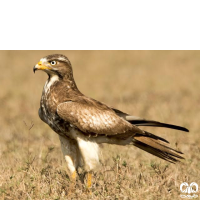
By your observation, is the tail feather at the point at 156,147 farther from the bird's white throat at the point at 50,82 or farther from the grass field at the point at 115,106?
the bird's white throat at the point at 50,82

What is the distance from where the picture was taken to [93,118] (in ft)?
20.7

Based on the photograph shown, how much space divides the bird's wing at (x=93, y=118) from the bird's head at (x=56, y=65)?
1.78 feet

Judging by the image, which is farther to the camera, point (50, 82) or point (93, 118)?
point (50, 82)

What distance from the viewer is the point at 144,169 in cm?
667

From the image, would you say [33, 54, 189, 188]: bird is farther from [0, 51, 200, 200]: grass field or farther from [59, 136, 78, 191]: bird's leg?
[0, 51, 200, 200]: grass field

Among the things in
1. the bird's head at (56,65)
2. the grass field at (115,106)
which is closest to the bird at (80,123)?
the bird's head at (56,65)

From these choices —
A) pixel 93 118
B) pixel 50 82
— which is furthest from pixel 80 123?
pixel 50 82

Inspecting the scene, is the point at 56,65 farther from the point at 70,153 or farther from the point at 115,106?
the point at 115,106

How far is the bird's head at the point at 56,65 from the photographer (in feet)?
21.5

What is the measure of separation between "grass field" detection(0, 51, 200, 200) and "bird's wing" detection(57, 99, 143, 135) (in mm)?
429

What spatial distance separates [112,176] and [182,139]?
252 centimetres

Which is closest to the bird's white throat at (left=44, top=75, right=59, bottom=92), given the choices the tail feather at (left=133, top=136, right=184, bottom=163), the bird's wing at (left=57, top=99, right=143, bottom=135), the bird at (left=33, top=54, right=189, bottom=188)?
the bird at (left=33, top=54, right=189, bottom=188)

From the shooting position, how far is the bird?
6203 millimetres

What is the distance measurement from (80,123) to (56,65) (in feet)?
3.23
